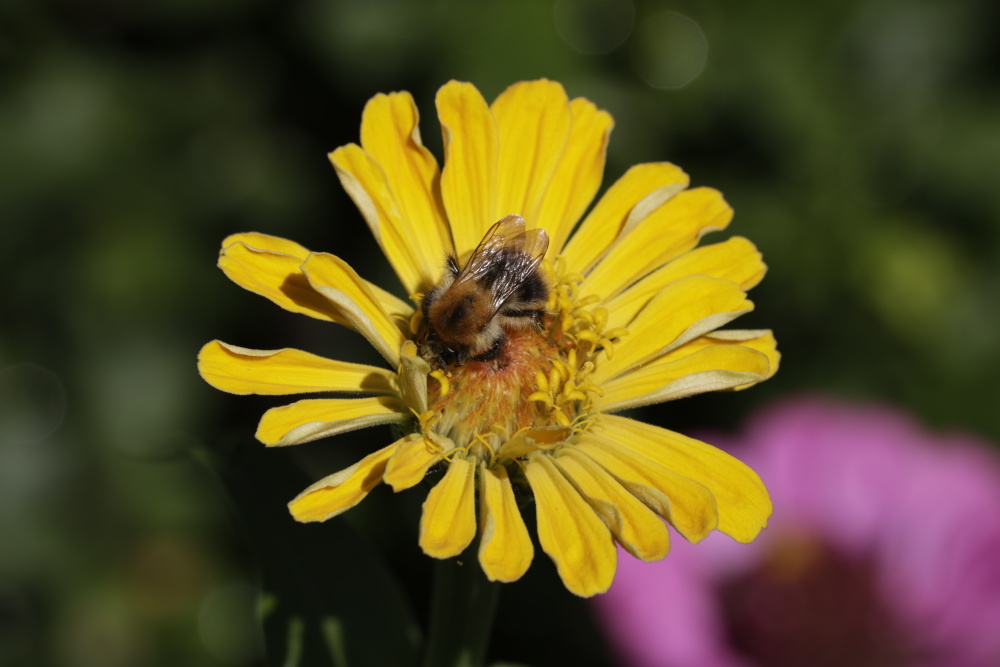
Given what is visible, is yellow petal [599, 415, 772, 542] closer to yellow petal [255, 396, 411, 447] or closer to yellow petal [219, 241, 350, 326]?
yellow petal [255, 396, 411, 447]

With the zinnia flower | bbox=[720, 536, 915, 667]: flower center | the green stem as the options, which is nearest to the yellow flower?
the green stem

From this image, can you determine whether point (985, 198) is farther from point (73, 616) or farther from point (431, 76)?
point (73, 616)

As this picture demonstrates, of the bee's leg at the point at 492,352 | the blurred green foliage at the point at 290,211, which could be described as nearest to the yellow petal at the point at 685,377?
the bee's leg at the point at 492,352

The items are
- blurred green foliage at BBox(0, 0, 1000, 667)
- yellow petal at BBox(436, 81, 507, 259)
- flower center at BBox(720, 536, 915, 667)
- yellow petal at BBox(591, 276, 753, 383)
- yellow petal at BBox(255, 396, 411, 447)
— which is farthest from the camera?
blurred green foliage at BBox(0, 0, 1000, 667)

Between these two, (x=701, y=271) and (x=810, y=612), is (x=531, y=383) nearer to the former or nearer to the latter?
(x=701, y=271)

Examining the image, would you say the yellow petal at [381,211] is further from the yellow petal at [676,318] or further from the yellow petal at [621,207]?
the yellow petal at [676,318]

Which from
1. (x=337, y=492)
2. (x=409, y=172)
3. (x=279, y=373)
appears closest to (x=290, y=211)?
(x=409, y=172)
